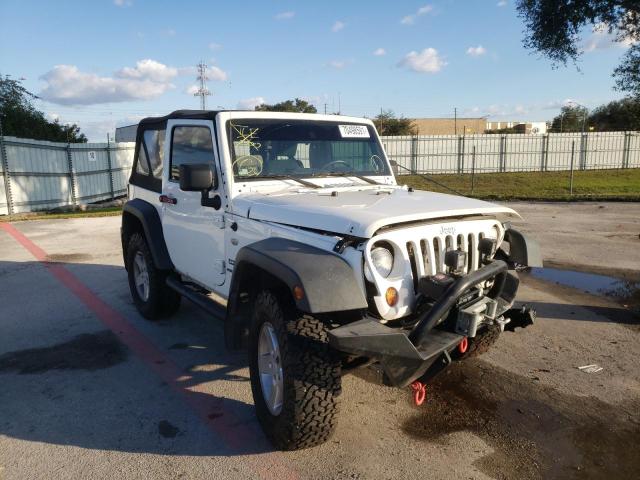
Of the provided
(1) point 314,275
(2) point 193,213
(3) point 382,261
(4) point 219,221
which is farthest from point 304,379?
(2) point 193,213

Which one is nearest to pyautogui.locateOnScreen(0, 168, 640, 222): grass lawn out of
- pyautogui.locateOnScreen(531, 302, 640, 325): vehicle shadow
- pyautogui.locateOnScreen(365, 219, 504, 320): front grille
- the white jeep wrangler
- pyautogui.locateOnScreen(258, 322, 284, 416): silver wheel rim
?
pyautogui.locateOnScreen(531, 302, 640, 325): vehicle shadow

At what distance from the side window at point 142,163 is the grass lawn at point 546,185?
10.7m

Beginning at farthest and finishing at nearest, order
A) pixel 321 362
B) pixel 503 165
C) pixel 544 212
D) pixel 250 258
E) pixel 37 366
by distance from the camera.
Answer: pixel 503 165
pixel 544 212
pixel 37 366
pixel 250 258
pixel 321 362

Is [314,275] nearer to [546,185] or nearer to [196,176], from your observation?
[196,176]

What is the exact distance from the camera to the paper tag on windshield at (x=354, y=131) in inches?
192

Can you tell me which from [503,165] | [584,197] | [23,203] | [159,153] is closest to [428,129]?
[503,165]

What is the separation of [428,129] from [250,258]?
60230mm

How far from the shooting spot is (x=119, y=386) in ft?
13.7

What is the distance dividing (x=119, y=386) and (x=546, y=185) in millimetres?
21481

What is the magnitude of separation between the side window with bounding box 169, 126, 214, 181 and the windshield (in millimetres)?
285

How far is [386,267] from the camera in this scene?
3.07 metres

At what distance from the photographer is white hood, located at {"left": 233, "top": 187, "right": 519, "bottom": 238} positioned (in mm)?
3086

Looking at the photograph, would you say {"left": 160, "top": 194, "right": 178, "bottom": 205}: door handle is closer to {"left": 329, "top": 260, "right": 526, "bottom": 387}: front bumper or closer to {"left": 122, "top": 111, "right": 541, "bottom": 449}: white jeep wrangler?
{"left": 122, "top": 111, "right": 541, "bottom": 449}: white jeep wrangler

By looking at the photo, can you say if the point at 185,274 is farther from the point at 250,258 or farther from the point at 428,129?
the point at 428,129
